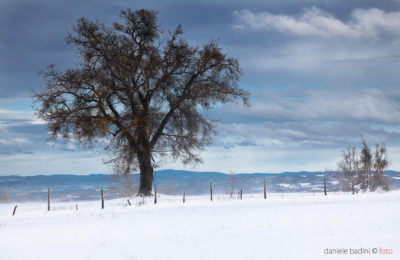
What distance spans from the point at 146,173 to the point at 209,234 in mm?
18582

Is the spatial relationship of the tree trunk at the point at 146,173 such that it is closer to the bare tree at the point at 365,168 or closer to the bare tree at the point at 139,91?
the bare tree at the point at 139,91

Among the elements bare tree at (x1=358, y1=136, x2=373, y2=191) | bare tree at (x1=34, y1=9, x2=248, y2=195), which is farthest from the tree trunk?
bare tree at (x1=358, y1=136, x2=373, y2=191)

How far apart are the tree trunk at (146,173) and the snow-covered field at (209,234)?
8210mm

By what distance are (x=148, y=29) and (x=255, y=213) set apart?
1759 centimetres

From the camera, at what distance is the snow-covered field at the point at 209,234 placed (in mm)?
12625

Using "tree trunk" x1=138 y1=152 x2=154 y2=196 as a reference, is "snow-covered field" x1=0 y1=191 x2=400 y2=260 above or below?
below

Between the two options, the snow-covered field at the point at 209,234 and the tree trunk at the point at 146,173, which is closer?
the snow-covered field at the point at 209,234

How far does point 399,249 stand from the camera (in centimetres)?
1220

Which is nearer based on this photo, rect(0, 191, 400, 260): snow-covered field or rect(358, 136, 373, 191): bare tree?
rect(0, 191, 400, 260): snow-covered field

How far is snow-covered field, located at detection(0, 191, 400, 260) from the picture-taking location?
12.6m

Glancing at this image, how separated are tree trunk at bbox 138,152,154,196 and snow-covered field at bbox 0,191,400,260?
821cm

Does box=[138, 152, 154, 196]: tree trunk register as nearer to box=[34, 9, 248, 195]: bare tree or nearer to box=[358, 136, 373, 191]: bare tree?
box=[34, 9, 248, 195]: bare tree

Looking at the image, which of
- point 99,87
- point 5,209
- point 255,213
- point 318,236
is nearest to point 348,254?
point 318,236

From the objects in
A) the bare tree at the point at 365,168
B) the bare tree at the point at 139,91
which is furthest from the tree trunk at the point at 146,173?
the bare tree at the point at 365,168
